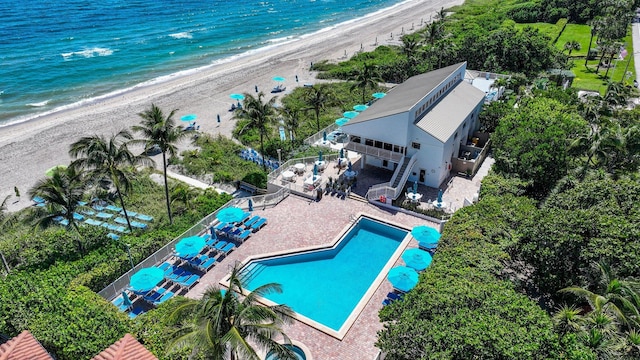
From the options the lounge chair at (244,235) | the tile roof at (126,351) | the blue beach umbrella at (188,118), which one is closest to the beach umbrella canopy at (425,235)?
the lounge chair at (244,235)

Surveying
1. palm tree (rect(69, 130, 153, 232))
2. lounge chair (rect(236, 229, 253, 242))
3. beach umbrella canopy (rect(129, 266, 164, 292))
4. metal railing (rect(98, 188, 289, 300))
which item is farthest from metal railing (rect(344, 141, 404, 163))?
beach umbrella canopy (rect(129, 266, 164, 292))

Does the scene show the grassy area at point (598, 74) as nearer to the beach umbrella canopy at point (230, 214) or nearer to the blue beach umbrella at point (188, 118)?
the blue beach umbrella at point (188, 118)

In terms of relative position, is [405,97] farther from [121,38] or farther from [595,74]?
[121,38]

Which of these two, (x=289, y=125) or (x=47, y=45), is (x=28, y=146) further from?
(x=47, y=45)

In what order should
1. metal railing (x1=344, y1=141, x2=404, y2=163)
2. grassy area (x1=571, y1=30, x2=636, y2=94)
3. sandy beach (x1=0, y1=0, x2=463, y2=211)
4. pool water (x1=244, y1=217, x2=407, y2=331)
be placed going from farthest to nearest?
grassy area (x1=571, y1=30, x2=636, y2=94) < sandy beach (x1=0, y1=0, x2=463, y2=211) < metal railing (x1=344, y1=141, x2=404, y2=163) < pool water (x1=244, y1=217, x2=407, y2=331)

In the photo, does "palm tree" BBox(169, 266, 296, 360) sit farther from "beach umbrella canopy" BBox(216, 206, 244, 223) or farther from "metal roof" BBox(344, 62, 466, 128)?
"metal roof" BBox(344, 62, 466, 128)

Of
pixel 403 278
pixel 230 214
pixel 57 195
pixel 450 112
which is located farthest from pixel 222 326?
pixel 450 112
